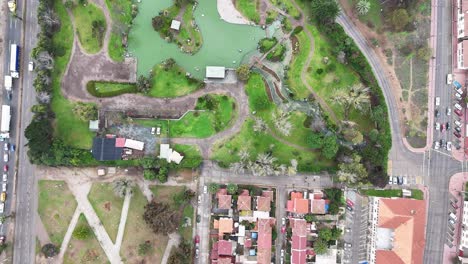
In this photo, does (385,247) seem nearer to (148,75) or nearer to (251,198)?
(251,198)

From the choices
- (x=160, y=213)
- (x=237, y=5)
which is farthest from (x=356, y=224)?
(x=237, y=5)

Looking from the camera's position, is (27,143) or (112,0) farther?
(112,0)

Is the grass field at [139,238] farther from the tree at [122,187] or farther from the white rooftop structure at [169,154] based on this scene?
the white rooftop structure at [169,154]

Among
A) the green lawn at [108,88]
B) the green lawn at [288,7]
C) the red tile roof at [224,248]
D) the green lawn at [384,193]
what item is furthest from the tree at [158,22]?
the green lawn at [384,193]

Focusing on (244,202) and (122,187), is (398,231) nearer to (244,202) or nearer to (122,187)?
(244,202)

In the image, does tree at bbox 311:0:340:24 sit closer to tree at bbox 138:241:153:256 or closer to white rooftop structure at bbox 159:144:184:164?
white rooftop structure at bbox 159:144:184:164

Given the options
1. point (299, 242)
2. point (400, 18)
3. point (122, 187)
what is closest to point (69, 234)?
point (122, 187)

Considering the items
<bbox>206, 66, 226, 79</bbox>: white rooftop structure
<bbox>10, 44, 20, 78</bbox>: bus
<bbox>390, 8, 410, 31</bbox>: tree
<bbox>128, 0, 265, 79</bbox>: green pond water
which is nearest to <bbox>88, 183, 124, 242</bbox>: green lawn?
<bbox>128, 0, 265, 79</bbox>: green pond water
